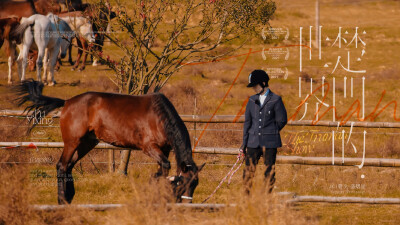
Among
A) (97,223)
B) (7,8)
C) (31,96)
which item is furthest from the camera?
(7,8)

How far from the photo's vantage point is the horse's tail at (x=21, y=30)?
1602 centimetres

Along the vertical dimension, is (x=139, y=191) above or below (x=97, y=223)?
above

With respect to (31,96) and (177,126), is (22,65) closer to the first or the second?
(31,96)

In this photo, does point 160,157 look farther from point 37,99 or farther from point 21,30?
point 21,30

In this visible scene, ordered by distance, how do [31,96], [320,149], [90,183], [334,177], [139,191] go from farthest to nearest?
[320,149] → [334,177] → [90,183] → [31,96] → [139,191]

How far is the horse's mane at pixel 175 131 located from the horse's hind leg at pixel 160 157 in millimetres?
245

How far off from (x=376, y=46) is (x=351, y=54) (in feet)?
9.48

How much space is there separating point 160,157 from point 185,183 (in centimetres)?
100

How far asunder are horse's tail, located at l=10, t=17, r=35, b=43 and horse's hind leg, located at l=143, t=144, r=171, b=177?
393 inches

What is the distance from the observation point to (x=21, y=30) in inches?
636

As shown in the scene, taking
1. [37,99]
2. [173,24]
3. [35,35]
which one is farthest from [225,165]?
[35,35]

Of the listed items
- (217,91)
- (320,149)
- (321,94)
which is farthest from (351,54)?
(320,149)

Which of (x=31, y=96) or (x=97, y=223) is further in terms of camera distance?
(x=31, y=96)

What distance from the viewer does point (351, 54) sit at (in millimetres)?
26219
